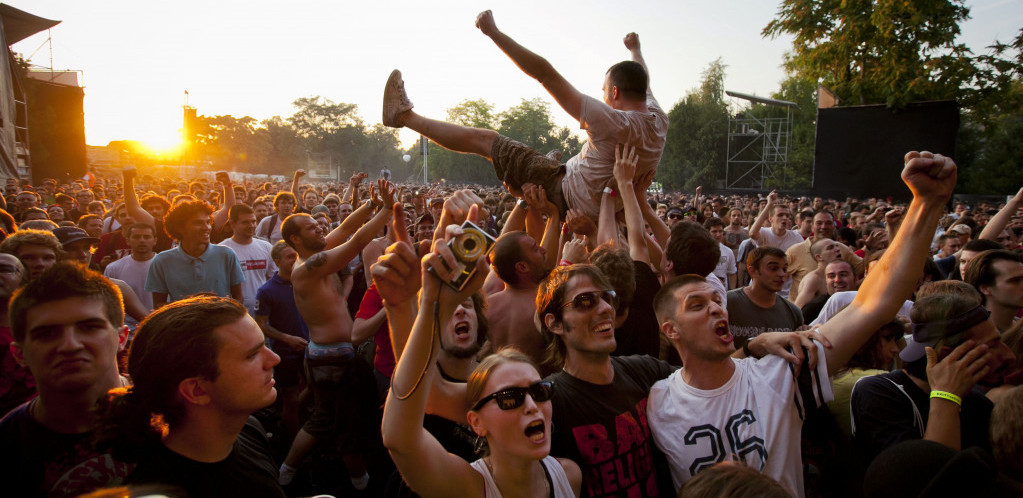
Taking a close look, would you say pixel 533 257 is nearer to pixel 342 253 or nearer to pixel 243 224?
pixel 342 253

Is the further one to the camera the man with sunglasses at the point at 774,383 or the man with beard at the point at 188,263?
the man with beard at the point at 188,263

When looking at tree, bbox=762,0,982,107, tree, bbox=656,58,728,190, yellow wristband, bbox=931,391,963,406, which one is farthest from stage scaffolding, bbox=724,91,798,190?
yellow wristband, bbox=931,391,963,406

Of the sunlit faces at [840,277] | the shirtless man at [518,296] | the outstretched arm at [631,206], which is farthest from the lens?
the sunlit faces at [840,277]

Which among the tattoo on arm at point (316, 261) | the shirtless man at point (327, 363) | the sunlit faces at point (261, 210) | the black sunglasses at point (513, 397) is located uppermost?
the sunlit faces at point (261, 210)

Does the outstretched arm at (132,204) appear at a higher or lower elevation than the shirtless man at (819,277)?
higher

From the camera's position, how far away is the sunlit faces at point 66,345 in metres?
2.01

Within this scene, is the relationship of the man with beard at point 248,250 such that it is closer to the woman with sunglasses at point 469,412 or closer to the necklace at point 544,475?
the woman with sunglasses at point 469,412

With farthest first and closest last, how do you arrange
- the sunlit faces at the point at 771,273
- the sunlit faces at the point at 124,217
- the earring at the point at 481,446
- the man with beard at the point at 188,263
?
the sunlit faces at the point at 124,217 < the man with beard at the point at 188,263 < the sunlit faces at the point at 771,273 < the earring at the point at 481,446

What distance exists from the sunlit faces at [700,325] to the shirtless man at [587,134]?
1.56m

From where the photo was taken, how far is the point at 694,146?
48.1 m

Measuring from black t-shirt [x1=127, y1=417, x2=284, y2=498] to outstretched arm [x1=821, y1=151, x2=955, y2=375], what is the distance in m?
2.14

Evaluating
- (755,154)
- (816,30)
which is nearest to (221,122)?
(755,154)

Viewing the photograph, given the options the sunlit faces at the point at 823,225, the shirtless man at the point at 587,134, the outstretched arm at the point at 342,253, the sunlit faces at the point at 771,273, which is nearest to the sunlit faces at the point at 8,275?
the outstretched arm at the point at 342,253

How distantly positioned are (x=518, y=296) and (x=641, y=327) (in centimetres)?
75
